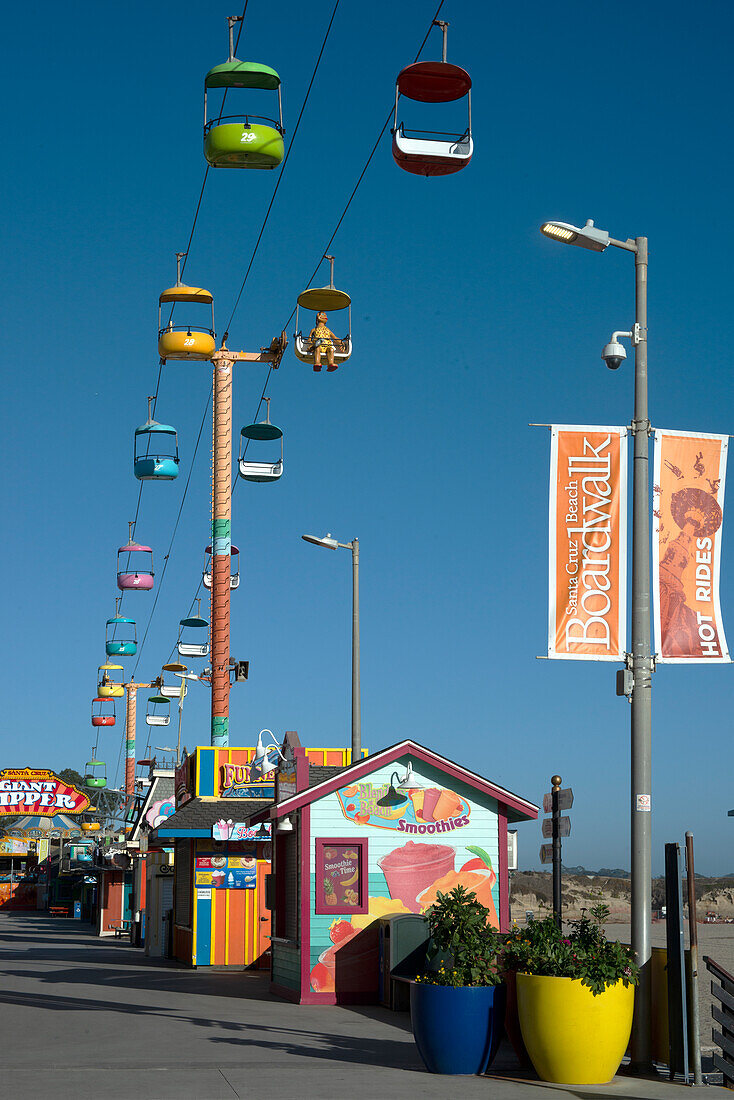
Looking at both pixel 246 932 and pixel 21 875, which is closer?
pixel 246 932

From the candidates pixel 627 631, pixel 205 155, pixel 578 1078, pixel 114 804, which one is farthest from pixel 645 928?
pixel 114 804

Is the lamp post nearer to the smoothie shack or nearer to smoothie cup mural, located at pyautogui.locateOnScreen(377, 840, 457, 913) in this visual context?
the smoothie shack

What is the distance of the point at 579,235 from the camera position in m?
12.9

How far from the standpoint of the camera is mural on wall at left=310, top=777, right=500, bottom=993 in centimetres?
2012

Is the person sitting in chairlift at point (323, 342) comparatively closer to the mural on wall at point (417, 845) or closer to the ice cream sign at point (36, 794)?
the mural on wall at point (417, 845)

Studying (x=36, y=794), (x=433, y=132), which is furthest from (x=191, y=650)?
(x=433, y=132)

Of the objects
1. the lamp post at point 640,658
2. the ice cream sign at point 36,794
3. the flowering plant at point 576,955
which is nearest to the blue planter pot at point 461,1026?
the flowering plant at point 576,955

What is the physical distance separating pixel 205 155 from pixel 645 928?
1414 cm

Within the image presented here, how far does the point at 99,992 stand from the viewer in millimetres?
21500

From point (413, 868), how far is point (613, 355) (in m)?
10.2

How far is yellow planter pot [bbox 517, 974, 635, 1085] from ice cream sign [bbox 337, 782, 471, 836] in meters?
8.20

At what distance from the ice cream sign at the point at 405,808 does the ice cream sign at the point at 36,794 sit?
3553 centimetres

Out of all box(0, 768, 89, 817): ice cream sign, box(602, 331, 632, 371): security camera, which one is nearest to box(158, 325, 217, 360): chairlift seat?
box(602, 331, 632, 371): security camera

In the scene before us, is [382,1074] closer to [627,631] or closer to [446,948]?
[446,948]
